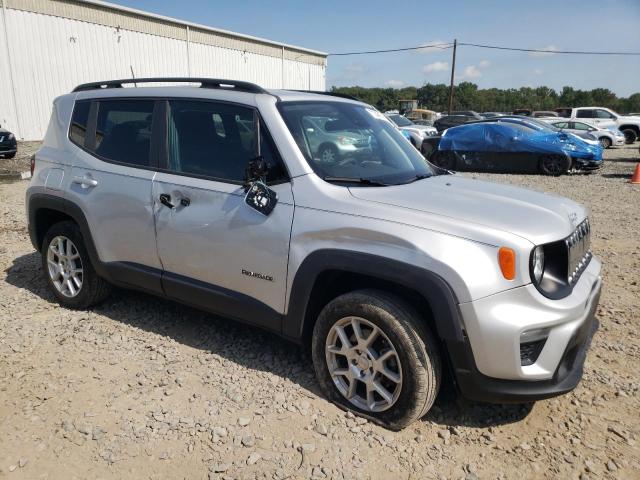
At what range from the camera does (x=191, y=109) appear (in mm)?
3594

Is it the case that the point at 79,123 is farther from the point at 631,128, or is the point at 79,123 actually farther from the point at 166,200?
the point at 631,128

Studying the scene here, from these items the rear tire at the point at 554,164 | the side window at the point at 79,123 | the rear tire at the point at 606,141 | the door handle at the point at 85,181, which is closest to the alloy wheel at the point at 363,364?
the door handle at the point at 85,181

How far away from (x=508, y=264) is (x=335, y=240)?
907 mm

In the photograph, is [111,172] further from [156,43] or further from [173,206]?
[156,43]

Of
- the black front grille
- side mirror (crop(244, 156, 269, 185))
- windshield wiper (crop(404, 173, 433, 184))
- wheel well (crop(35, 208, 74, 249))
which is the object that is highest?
side mirror (crop(244, 156, 269, 185))

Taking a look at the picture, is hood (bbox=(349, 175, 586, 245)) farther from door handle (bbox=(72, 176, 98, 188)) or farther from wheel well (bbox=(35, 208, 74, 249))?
wheel well (bbox=(35, 208, 74, 249))

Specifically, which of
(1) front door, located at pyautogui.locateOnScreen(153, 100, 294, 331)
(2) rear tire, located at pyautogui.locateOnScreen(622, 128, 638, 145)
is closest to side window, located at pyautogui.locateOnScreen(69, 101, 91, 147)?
(1) front door, located at pyautogui.locateOnScreen(153, 100, 294, 331)

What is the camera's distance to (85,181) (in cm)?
405

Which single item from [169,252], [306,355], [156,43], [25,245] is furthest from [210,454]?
[156,43]

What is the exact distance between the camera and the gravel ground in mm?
2619

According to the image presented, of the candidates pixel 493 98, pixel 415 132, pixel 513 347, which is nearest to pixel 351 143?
pixel 513 347

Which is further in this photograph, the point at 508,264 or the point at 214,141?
the point at 214,141

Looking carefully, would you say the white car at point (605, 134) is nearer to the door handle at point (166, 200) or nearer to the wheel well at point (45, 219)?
the wheel well at point (45, 219)

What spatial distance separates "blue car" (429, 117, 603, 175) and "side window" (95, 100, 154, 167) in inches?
491
